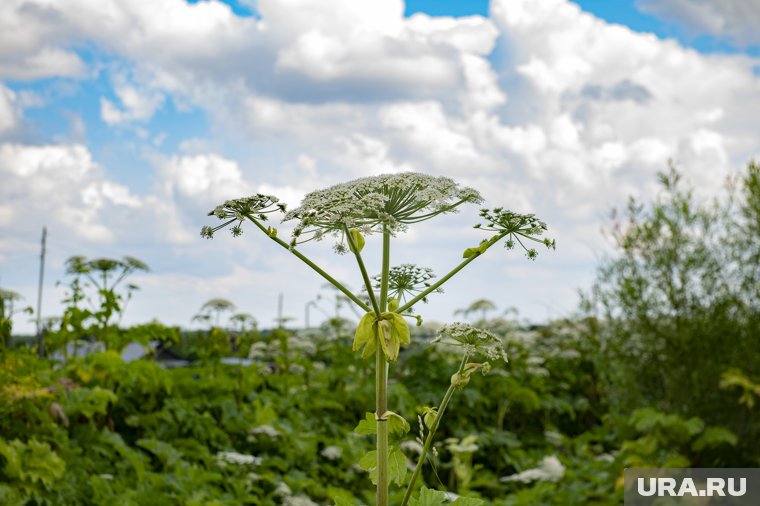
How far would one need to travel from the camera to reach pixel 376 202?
1.81m

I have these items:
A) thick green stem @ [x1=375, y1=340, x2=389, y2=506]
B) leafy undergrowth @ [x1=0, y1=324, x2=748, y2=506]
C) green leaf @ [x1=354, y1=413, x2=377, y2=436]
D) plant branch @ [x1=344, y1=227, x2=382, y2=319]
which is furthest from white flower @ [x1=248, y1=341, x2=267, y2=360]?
plant branch @ [x1=344, y1=227, x2=382, y2=319]

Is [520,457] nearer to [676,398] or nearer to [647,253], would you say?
[676,398]

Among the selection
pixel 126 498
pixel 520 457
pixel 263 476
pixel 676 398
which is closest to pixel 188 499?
pixel 126 498

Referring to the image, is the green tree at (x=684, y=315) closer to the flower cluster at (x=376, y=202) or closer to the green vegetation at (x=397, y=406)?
the green vegetation at (x=397, y=406)

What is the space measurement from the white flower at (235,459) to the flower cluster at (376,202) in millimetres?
4484

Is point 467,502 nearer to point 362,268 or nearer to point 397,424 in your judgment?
point 397,424

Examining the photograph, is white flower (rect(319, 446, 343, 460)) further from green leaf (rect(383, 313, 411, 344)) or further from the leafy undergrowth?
green leaf (rect(383, 313, 411, 344))

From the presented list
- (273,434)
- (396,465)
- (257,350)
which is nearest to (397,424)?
(396,465)

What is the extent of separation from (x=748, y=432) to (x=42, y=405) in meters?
6.65

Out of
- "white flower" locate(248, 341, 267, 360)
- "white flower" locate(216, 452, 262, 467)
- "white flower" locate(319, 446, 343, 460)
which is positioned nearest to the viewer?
"white flower" locate(216, 452, 262, 467)

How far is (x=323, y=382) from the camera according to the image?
29.3 feet

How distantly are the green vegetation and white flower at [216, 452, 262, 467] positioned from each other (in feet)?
0.07

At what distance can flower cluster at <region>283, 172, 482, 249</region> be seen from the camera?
181 centimetres

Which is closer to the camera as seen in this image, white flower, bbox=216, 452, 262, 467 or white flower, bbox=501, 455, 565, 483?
white flower, bbox=216, 452, 262, 467
